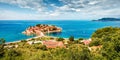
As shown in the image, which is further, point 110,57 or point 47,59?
point 110,57

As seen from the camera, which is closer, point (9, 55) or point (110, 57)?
point (110, 57)

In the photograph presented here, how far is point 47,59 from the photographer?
36.1 ft

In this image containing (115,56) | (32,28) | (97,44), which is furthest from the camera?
(32,28)

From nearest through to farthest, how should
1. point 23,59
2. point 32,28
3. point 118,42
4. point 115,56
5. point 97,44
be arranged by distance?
1. point 115,56
2. point 118,42
3. point 23,59
4. point 97,44
5. point 32,28

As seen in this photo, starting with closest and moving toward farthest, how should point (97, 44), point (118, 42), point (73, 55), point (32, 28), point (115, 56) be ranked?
point (73, 55)
point (115, 56)
point (118, 42)
point (97, 44)
point (32, 28)

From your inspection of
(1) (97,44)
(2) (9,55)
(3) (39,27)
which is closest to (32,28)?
(3) (39,27)

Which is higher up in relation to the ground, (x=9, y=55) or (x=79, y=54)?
(x=79, y=54)

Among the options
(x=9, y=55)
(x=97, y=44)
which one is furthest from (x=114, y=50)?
(x=97, y=44)

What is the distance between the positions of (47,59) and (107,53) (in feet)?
18.1

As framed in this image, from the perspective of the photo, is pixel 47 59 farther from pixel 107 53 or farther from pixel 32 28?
pixel 32 28

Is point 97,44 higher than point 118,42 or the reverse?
the reverse

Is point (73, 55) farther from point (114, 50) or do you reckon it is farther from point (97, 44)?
point (97, 44)

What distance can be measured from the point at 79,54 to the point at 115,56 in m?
3.47

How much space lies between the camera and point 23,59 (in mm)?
13758
